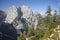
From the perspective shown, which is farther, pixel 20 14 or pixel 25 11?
pixel 25 11

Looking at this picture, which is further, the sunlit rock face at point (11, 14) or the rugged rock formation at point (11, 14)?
the rugged rock formation at point (11, 14)

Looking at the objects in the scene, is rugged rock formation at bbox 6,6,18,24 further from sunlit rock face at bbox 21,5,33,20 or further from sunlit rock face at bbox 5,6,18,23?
sunlit rock face at bbox 21,5,33,20

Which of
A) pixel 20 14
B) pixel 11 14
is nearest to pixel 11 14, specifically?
pixel 11 14

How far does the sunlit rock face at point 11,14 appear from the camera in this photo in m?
162

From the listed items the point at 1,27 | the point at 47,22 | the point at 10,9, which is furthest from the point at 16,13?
the point at 47,22

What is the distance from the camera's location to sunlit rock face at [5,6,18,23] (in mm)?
162500

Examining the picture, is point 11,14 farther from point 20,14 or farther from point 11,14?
point 20,14

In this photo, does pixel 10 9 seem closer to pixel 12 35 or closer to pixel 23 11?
pixel 23 11

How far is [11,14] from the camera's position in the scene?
582 feet

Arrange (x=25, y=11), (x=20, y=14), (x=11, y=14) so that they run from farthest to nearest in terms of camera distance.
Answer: (x=25, y=11) → (x=11, y=14) → (x=20, y=14)

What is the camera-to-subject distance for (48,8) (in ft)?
185

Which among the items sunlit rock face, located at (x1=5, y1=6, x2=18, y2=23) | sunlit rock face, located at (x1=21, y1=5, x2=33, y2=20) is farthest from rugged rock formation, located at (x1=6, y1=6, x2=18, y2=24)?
sunlit rock face, located at (x1=21, y1=5, x2=33, y2=20)

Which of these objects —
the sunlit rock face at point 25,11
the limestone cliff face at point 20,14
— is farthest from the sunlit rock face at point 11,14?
the sunlit rock face at point 25,11

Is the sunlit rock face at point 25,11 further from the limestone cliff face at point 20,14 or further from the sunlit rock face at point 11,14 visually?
the sunlit rock face at point 11,14
